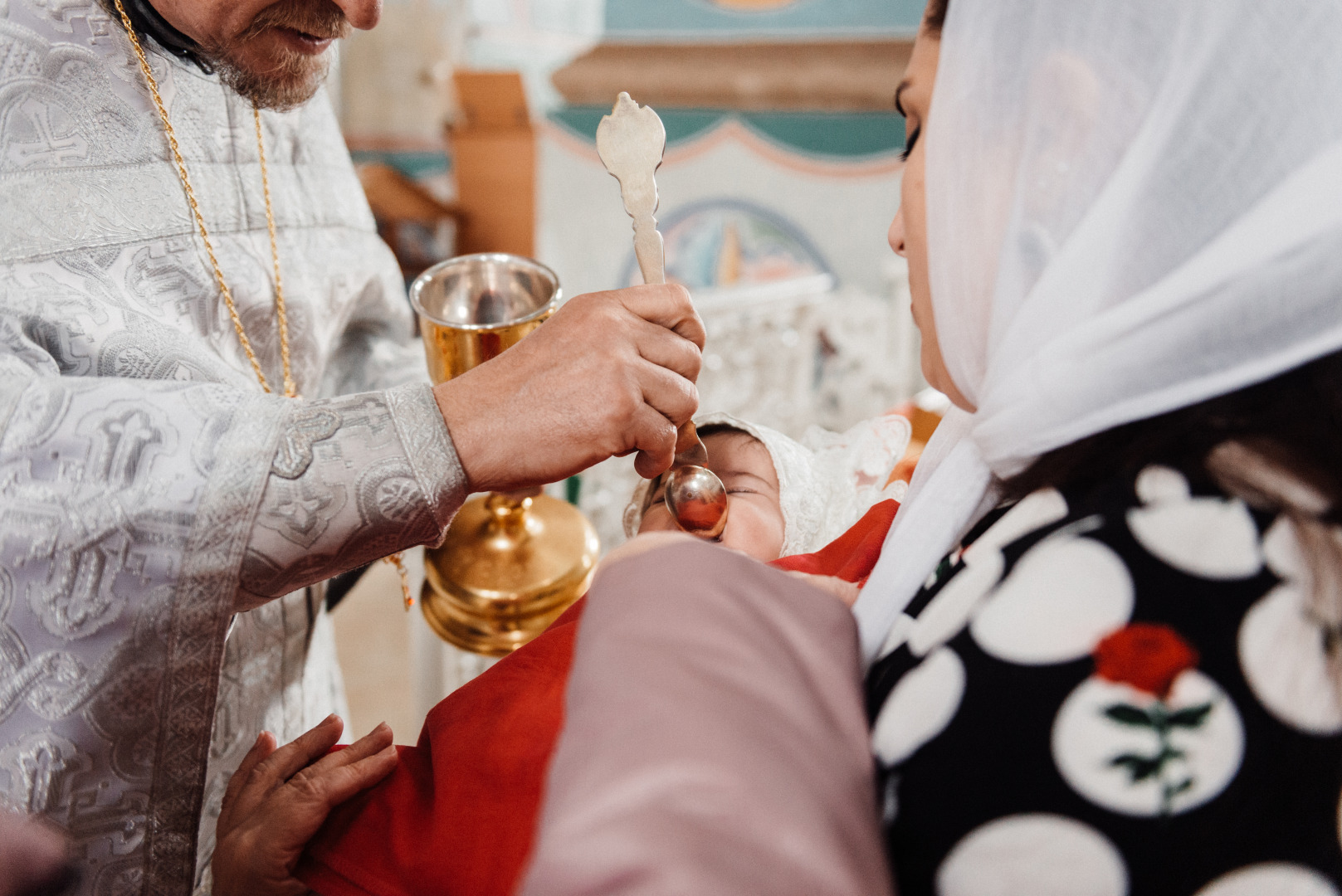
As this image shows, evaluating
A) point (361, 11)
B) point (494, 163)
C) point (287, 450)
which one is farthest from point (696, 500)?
point (494, 163)

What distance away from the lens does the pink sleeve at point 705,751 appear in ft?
1.61

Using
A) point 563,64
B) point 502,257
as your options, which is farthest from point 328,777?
point 563,64

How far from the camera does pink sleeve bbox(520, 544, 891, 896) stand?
49 centimetres

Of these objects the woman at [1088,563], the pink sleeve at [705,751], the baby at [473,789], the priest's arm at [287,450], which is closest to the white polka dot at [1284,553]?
the woman at [1088,563]

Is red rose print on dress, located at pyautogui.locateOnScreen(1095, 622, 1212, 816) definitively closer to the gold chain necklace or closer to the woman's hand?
the woman's hand

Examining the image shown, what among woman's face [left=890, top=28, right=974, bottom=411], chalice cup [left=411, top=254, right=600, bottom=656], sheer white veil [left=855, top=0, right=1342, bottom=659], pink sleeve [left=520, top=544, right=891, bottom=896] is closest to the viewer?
pink sleeve [left=520, top=544, right=891, bottom=896]

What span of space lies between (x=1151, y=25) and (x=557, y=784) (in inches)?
26.4

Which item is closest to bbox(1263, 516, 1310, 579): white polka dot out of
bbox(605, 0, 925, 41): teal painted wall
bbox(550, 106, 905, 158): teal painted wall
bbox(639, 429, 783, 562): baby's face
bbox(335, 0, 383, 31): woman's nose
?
bbox(639, 429, 783, 562): baby's face

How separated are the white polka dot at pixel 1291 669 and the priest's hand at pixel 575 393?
58cm

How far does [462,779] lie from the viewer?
83 centimetres

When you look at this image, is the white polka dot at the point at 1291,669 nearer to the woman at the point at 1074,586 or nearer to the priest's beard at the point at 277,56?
the woman at the point at 1074,586

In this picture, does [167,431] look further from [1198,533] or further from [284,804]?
[1198,533]

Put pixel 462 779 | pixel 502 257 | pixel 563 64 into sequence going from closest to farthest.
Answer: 1. pixel 462 779
2. pixel 502 257
3. pixel 563 64

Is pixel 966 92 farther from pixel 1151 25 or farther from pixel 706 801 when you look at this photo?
pixel 706 801
